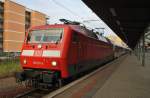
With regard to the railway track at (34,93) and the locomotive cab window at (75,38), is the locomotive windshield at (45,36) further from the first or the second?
the railway track at (34,93)

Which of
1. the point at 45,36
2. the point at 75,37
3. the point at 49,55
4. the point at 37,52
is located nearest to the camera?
the point at 49,55

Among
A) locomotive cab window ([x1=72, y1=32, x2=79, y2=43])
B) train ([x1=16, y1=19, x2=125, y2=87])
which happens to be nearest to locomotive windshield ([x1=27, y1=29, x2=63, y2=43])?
train ([x1=16, y1=19, x2=125, y2=87])

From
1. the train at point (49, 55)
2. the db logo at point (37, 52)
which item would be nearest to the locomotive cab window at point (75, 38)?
the train at point (49, 55)

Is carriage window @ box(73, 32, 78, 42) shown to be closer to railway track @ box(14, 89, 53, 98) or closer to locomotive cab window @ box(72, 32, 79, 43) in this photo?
locomotive cab window @ box(72, 32, 79, 43)

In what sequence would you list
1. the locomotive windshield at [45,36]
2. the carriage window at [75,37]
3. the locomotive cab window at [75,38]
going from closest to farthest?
the locomotive windshield at [45,36]
the locomotive cab window at [75,38]
the carriage window at [75,37]

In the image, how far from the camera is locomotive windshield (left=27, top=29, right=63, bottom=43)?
40.5 feet

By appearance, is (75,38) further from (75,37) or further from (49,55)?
(49,55)

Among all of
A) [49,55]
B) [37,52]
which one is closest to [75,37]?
[49,55]

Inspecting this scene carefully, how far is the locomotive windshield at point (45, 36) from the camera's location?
1234 cm

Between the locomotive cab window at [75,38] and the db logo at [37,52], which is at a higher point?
the locomotive cab window at [75,38]

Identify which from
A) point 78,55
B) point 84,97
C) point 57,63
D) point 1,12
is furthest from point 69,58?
point 1,12

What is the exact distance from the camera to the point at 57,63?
1175 cm

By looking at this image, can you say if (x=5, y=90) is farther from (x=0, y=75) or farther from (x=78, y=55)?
(x=0, y=75)

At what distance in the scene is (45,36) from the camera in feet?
41.5
